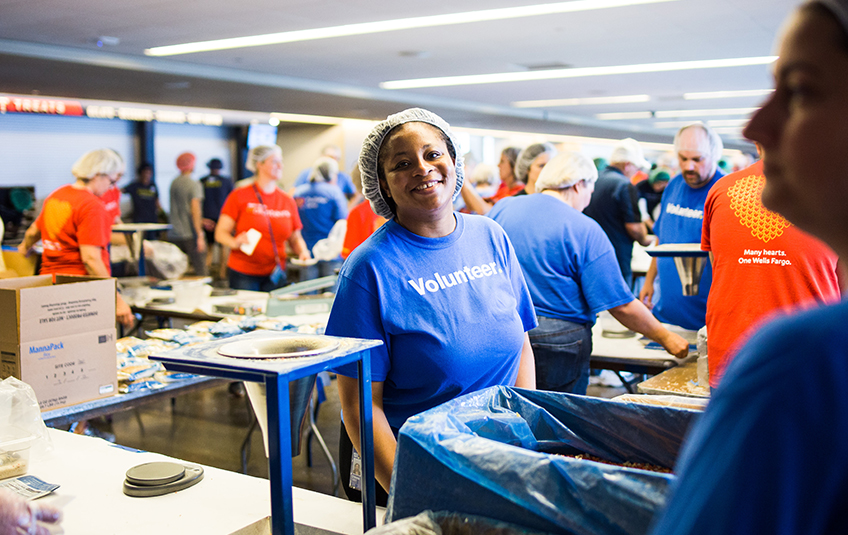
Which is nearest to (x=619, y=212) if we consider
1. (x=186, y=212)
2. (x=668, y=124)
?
(x=186, y=212)

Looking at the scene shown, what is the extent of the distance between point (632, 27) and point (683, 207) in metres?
3.48

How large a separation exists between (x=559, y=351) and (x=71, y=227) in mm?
2786

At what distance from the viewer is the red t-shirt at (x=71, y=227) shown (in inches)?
150

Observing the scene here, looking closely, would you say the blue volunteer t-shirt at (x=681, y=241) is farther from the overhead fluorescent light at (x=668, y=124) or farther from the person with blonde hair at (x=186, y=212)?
the overhead fluorescent light at (x=668, y=124)

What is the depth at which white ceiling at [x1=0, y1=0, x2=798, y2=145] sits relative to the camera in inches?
224

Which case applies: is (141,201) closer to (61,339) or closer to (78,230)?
(78,230)

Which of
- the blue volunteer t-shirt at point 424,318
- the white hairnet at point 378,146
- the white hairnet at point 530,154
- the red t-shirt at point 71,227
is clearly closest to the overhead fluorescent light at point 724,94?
the white hairnet at point 530,154

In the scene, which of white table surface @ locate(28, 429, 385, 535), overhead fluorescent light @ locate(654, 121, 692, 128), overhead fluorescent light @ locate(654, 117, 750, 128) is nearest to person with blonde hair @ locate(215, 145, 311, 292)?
white table surface @ locate(28, 429, 385, 535)

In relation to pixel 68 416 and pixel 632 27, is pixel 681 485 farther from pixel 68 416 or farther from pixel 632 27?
pixel 632 27

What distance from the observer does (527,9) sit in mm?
5660

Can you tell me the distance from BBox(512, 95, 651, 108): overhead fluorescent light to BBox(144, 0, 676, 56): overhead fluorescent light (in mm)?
6241

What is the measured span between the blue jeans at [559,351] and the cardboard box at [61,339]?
1564mm

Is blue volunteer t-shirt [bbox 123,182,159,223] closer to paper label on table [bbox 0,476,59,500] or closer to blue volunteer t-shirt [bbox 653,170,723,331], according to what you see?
blue volunteer t-shirt [bbox 653,170,723,331]

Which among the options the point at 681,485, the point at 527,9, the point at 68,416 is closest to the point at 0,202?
the point at 527,9
